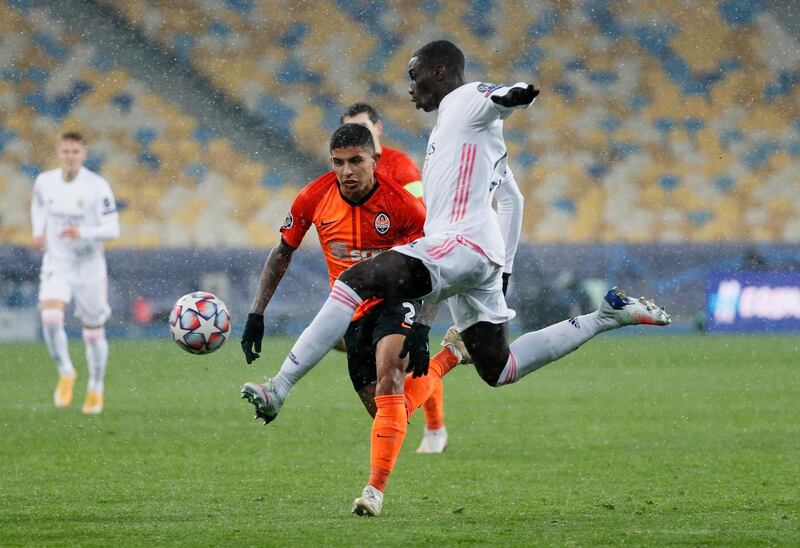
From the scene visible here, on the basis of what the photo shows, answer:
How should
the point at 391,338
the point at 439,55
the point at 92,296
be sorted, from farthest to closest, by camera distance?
the point at 92,296, the point at 391,338, the point at 439,55

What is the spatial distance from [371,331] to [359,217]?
1.71 ft

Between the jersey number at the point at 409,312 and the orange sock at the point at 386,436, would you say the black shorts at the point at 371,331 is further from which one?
the orange sock at the point at 386,436

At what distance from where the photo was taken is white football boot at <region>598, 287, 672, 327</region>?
18.9ft

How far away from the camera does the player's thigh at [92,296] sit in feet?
36.8

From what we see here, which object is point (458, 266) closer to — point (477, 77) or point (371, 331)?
point (371, 331)

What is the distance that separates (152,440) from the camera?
28.2 ft

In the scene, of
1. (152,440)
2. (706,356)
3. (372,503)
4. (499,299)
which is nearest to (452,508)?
(372,503)

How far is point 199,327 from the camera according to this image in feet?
19.3

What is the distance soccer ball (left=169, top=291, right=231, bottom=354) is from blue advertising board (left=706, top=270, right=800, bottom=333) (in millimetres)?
14906

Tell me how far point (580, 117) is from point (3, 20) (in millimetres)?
10169

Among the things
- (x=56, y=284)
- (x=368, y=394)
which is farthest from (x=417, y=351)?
(x=56, y=284)

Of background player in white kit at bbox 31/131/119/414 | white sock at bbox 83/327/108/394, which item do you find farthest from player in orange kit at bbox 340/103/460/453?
background player in white kit at bbox 31/131/119/414

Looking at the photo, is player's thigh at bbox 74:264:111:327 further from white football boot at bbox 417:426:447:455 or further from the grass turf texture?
white football boot at bbox 417:426:447:455

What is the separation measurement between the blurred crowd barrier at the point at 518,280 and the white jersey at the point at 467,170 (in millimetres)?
13904
